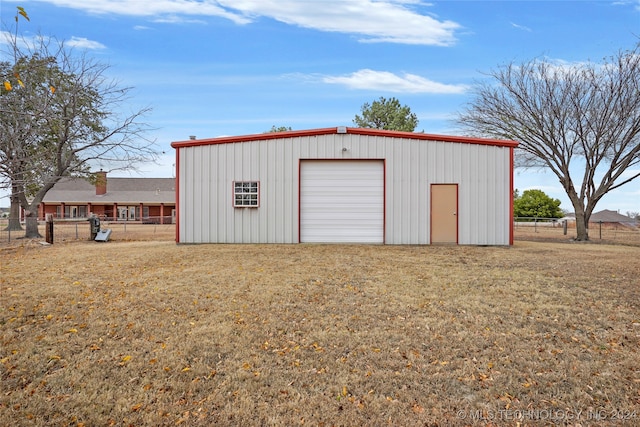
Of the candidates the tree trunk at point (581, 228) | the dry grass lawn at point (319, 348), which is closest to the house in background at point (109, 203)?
the tree trunk at point (581, 228)

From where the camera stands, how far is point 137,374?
404 cm

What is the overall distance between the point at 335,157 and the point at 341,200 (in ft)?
4.69

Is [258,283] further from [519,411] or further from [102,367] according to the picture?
[519,411]

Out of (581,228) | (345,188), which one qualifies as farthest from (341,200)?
(581,228)

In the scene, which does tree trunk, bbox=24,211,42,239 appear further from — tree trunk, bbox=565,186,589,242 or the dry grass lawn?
tree trunk, bbox=565,186,589,242

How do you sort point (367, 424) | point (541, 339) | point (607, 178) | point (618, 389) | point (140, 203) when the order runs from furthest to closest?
1. point (140, 203)
2. point (607, 178)
3. point (541, 339)
4. point (618, 389)
5. point (367, 424)

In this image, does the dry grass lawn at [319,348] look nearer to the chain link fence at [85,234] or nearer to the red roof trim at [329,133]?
the red roof trim at [329,133]

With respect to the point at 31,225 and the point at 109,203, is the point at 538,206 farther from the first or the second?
the point at 109,203

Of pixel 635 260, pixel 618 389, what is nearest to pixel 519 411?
pixel 618 389

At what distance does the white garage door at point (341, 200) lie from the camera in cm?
1386

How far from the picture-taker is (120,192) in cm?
4450

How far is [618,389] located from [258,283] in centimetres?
520

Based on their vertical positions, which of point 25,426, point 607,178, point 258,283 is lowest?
point 25,426

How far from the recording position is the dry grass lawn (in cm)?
347
